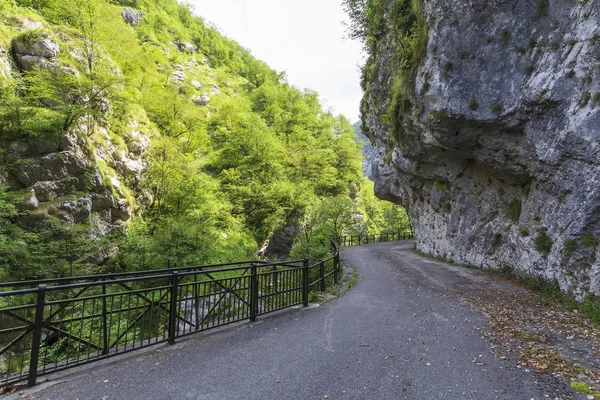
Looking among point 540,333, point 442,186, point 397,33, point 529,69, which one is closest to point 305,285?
point 540,333

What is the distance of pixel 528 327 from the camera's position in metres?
5.35

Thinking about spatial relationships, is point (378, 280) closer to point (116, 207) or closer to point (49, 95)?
point (116, 207)

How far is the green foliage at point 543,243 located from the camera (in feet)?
26.6

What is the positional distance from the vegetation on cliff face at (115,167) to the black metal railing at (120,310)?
330cm

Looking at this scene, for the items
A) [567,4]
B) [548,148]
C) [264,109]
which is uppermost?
[264,109]

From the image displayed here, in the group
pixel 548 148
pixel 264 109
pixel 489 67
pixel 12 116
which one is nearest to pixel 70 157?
pixel 12 116

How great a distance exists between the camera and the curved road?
3203 mm

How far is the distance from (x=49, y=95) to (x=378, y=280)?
616 inches

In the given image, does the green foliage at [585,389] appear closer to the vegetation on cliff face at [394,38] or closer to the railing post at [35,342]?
the railing post at [35,342]

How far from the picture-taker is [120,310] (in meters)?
3.98

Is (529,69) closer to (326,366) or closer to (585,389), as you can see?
(585,389)

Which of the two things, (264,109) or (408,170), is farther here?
(264,109)

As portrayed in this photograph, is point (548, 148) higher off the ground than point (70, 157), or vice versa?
point (70, 157)

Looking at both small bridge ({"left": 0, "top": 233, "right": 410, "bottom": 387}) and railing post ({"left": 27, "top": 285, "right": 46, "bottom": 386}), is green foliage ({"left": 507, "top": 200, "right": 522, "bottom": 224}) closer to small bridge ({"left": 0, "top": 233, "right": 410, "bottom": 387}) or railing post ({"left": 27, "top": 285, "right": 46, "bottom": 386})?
small bridge ({"left": 0, "top": 233, "right": 410, "bottom": 387})
